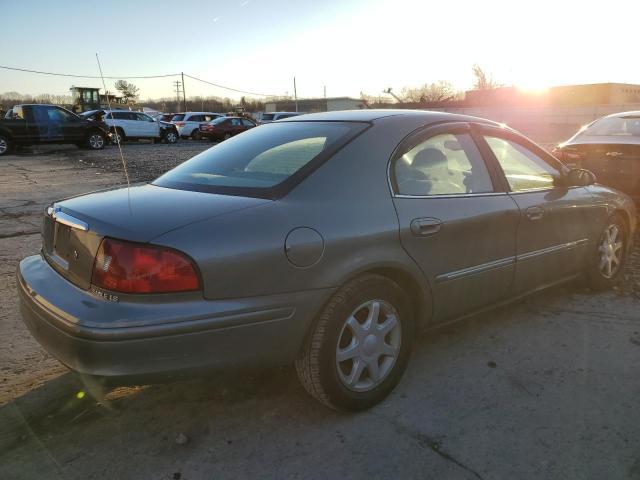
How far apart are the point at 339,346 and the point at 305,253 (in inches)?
20.7

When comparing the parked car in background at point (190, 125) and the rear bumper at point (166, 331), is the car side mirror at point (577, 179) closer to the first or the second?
the rear bumper at point (166, 331)

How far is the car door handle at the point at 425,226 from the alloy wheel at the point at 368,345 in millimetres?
402

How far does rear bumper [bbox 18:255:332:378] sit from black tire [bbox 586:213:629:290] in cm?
272

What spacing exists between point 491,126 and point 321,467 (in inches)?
93.3

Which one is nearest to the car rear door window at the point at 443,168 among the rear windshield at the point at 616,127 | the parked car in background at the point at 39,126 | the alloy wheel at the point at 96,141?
the rear windshield at the point at 616,127

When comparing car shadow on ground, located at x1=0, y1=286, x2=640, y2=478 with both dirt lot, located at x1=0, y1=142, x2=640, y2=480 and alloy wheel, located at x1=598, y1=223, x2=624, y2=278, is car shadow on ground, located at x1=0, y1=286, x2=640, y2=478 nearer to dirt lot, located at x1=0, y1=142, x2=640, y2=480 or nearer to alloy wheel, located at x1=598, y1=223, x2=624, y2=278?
dirt lot, located at x1=0, y1=142, x2=640, y2=480

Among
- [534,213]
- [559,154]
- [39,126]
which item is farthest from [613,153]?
[39,126]

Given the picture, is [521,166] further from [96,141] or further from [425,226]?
[96,141]

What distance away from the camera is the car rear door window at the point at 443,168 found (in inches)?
110

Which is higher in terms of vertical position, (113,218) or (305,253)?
(113,218)

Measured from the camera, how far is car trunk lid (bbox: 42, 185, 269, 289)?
83.2 inches

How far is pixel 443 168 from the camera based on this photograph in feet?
9.98

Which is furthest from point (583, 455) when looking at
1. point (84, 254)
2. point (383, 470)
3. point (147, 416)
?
point (84, 254)

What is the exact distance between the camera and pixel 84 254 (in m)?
2.19
